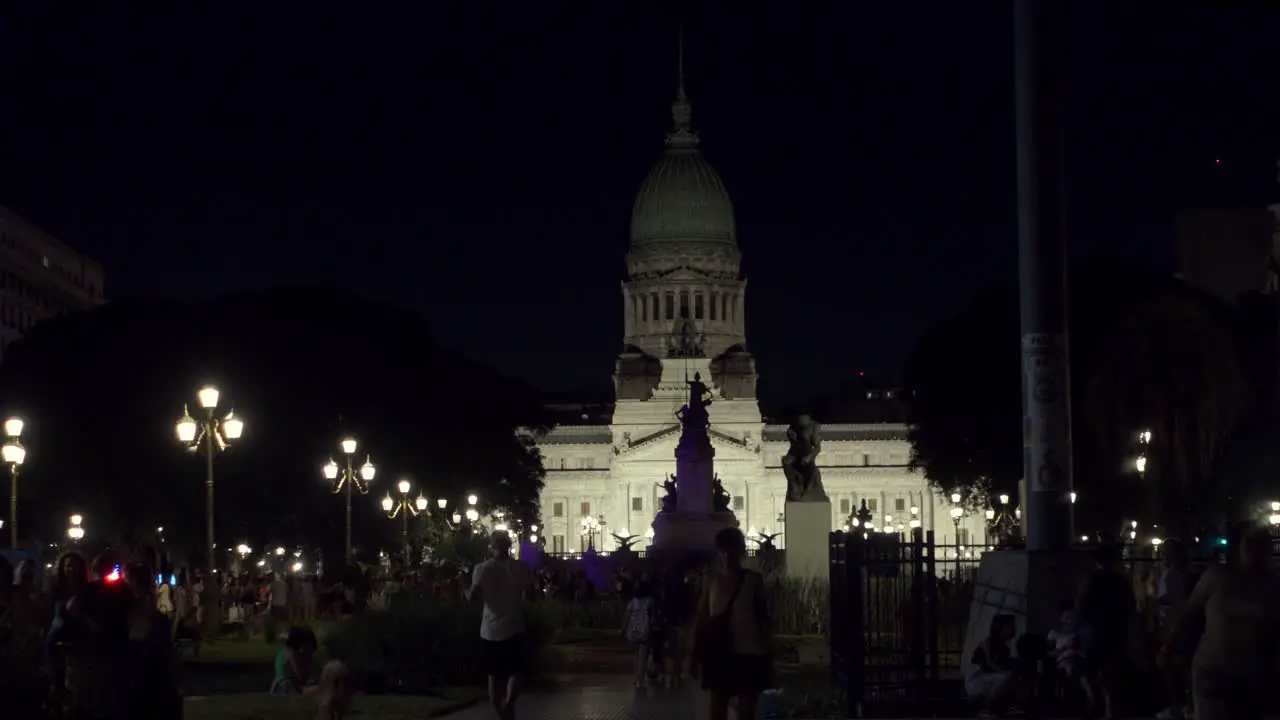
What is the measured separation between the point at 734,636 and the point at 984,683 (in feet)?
19.1

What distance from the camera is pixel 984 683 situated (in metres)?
23.8

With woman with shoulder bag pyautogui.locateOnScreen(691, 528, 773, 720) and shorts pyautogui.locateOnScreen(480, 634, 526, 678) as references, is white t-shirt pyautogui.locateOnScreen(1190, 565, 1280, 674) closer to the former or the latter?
woman with shoulder bag pyautogui.locateOnScreen(691, 528, 773, 720)

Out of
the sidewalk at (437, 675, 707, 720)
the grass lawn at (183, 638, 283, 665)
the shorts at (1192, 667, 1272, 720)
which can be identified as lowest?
the sidewalk at (437, 675, 707, 720)

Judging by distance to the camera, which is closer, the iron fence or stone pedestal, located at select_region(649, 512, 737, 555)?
the iron fence

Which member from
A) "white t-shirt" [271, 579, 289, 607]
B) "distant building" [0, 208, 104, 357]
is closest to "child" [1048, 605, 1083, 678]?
"white t-shirt" [271, 579, 289, 607]

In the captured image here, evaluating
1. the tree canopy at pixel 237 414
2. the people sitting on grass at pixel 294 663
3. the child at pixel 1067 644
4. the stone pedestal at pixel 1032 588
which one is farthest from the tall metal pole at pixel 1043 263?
the tree canopy at pixel 237 414

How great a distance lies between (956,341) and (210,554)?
54001 mm

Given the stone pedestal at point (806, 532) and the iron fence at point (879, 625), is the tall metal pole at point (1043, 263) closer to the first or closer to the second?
the iron fence at point (879, 625)

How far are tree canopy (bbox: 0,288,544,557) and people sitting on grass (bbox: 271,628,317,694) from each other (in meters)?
49.7

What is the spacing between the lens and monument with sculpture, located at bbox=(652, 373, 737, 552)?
7800cm

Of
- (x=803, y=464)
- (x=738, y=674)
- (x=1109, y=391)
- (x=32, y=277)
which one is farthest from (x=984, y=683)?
(x=32, y=277)

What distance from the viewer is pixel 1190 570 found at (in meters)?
26.2

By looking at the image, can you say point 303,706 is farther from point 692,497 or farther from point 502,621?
point 692,497

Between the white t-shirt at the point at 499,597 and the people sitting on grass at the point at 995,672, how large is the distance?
4.57m
